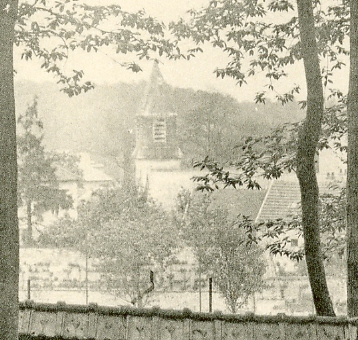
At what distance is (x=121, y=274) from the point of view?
17.3 meters

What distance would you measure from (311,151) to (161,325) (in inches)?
103

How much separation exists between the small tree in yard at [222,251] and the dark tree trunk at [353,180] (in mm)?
9628

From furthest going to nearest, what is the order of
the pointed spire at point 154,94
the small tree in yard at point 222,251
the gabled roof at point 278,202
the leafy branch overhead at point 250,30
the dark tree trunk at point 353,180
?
the gabled roof at point 278,202 < the pointed spire at point 154,94 < the small tree in yard at point 222,251 < the leafy branch overhead at point 250,30 < the dark tree trunk at point 353,180

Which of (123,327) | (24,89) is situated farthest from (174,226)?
(123,327)

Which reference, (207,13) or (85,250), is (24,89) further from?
(207,13)

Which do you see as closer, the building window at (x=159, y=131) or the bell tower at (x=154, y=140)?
the bell tower at (x=154, y=140)

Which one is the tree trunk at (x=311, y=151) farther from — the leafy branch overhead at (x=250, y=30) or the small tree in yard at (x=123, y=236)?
the small tree in yard at (x=123, y=236)

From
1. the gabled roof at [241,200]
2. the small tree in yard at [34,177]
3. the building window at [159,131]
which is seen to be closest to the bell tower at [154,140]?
the building window at [159,131]

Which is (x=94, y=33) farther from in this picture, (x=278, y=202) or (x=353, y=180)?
(x=278, y=202)

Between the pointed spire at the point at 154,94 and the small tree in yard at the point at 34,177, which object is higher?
the pointed spire at the point at 154,94

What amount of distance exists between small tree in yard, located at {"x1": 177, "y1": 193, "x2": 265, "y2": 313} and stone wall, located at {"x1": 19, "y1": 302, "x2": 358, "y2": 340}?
9389 millimetres

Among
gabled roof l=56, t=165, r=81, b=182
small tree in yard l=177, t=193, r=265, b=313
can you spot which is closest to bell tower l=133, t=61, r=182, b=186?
small tree in yard l=177, t=193, r=265, b=313

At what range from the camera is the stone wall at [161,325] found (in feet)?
21.1

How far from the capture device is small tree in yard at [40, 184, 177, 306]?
17.2 metres
